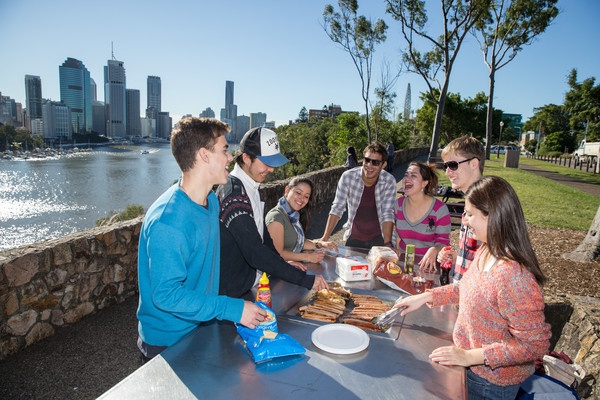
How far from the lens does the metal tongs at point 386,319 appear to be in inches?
81.0

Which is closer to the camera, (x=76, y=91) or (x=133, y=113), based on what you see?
(x=76, y=91)

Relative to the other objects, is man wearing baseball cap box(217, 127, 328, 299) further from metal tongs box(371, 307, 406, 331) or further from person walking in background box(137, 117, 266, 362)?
metal tongs box(371, 307, 406, 331)

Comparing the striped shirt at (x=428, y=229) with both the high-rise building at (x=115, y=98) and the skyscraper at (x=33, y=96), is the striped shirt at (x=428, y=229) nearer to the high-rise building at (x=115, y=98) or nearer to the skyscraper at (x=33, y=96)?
the skyscraper at (x=33, y=96)

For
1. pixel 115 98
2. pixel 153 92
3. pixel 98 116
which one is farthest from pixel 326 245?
pixel 153 92

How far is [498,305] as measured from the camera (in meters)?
1.59

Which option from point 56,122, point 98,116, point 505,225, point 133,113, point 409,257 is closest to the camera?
point 505,225

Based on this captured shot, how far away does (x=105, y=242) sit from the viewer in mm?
4270

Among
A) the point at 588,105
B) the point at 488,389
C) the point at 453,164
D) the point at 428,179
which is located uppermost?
the point at 588,105

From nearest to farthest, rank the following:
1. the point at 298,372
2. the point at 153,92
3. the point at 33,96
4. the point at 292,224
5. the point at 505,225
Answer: the point at 298,372 < the point at 505,225 < the point at 292,224 < the point at 33,96 < the point at 153,92

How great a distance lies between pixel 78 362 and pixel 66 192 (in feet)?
199

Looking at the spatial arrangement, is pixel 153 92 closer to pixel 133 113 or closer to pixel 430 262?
pixel 133 113

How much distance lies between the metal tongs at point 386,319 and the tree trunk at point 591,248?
19.0 feet

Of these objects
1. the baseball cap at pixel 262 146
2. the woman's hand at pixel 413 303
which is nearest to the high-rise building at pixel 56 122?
the baseball cap at pixel 262 146

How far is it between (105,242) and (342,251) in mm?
2838
